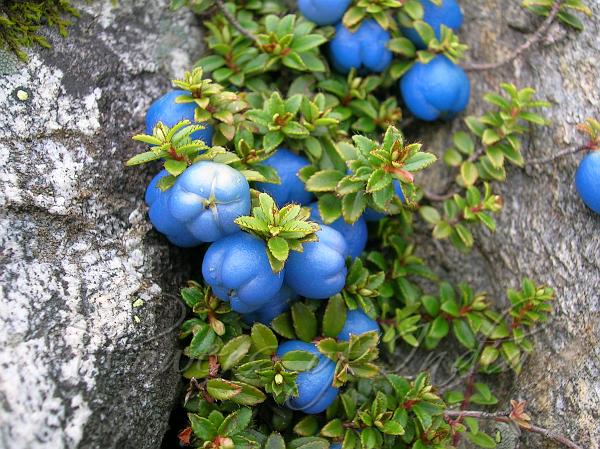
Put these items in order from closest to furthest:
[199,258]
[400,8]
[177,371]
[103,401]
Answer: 1. [103,401]
2. [177,371]
3. [199,258]
4. [400,8]

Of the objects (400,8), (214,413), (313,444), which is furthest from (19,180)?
A: (400,8)

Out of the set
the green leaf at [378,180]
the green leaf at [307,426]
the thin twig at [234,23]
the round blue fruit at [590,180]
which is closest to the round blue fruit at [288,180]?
the green leaf at [378,180]

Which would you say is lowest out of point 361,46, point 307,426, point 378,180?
point 307,426

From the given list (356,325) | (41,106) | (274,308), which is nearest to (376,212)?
(356,325)

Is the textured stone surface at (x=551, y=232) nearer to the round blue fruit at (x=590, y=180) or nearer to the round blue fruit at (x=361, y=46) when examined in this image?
the round blue fruit at (x=590, y=180)

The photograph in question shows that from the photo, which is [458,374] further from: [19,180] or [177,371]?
[19,180]

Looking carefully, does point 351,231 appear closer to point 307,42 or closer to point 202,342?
point 202,342

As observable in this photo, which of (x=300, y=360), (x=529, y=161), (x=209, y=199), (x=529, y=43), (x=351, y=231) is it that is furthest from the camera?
(x=529, y=43)
